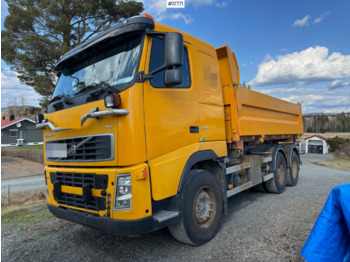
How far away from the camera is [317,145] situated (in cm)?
3100

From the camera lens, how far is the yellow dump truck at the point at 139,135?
113 inches

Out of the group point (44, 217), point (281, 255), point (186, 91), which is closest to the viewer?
point (281, 255)

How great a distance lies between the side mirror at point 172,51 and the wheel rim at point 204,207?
1.80 metres

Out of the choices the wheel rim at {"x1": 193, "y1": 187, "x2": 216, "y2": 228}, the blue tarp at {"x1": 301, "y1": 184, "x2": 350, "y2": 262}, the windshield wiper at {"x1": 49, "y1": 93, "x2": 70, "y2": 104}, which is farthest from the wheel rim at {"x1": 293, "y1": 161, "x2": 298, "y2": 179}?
the windshield wiper at {"x1": 49, "y1": 93, "x2": 70, "y2": 104}

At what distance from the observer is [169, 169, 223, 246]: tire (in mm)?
3395

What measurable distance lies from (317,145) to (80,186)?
1308 inches

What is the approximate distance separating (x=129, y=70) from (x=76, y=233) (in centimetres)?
→ 294

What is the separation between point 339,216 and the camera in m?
2.12

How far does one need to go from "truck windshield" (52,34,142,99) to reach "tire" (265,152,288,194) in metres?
4.92

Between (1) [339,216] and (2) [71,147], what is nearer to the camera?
(1) [339,216]

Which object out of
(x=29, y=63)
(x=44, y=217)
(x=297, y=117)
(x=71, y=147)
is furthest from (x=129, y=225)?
(x=29, y=63)

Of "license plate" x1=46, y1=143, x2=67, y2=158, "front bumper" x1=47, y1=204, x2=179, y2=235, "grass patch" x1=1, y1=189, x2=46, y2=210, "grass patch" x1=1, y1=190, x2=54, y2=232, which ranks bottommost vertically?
"grass patch" x1=1, y1=189, x2=46, y2=210

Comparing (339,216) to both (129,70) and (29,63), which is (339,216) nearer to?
(129,70)

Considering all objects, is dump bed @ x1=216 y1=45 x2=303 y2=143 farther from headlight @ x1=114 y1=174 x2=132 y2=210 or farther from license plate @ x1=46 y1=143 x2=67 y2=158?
license plate @ x1=46 y1=143 x2=67 y2=158
